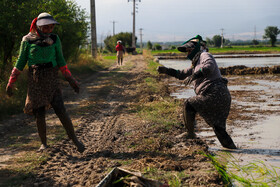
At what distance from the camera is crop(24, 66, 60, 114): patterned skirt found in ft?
16.2

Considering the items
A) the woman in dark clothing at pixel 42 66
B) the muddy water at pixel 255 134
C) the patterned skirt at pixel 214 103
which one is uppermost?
the woman in dark clothing at pixel 42 66

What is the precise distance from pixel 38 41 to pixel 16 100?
4.71m

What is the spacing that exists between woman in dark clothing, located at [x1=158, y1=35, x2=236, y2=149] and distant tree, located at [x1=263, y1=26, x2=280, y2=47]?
10289cm

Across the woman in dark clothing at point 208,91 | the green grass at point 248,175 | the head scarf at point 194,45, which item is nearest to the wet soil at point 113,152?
the green grass at point 248,175

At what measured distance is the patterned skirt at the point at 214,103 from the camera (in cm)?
530

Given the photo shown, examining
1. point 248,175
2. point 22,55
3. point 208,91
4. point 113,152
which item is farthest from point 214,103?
point 22,55

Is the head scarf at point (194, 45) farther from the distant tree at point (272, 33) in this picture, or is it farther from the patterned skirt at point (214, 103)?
the distant tree at point (272, 33)

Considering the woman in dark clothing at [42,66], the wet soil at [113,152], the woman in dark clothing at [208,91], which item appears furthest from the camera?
the woman in dark clothing at [208,91]

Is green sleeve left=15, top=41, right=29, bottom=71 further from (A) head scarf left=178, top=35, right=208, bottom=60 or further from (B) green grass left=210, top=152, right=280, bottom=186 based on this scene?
(B) green grass left=210, top=152, right=280, bottom=186

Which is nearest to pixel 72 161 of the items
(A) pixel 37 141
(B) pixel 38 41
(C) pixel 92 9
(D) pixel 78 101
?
(A) pixel 37 141

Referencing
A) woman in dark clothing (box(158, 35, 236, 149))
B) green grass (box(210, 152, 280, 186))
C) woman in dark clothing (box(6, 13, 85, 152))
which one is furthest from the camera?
woman in dark clothing (box(158, 35, 236, 149))

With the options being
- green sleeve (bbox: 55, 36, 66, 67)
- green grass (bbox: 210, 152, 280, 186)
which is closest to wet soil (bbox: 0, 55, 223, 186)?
green grass (bbox: 210, 152, 280, 186)

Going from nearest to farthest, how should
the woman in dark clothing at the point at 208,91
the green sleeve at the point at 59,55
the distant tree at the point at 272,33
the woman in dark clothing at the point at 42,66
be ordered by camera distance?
the woman in dark clothing at the point at 42,66
the green sleeve at the point at 59,55
the woman in dark clothing at the point at 208,91
the distant tree at the point at 272,33

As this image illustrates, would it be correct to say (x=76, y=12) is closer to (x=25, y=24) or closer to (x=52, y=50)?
(x=25, y=24)
